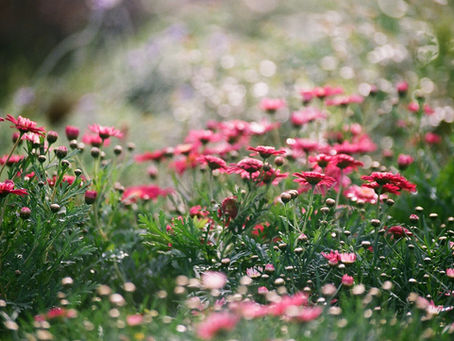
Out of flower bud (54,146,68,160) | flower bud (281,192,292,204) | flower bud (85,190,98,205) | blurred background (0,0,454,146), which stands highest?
flower bud (54,146,68,160)

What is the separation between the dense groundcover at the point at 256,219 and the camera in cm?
156

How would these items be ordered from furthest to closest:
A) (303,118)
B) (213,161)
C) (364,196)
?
(303,118) → (364,196) → (213,161)

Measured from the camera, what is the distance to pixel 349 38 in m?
4.79

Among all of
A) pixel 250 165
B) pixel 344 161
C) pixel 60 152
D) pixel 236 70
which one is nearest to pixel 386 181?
pixel 344 161

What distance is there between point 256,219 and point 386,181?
0.53 m

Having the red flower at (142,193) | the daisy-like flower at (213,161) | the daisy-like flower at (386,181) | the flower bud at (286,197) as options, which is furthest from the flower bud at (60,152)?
the daisy-like flower at (386,181)

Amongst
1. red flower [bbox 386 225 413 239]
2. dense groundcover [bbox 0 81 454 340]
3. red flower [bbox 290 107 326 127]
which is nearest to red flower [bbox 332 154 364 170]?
dense groundcover [bbox 0 81 454 340]

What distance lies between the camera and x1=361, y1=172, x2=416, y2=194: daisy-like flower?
1887mm

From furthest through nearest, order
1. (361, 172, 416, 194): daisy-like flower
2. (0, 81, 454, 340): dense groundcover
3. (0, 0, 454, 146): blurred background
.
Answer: (0, 0, 454, 146): blurred background
(361, 172, 416, 194): daisy-like flower
(0, 81, 454, 340): dense groundcover

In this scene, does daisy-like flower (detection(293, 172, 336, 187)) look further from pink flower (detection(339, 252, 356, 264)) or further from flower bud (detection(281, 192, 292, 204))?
pink flower (detection(339, 252, 356, 264))

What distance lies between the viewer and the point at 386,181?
1.91m

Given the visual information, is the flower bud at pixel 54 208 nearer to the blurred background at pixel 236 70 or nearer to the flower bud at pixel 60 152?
the flower bud at pixel 60 152

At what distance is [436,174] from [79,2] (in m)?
8.51

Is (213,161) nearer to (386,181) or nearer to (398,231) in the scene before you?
(386,181)
